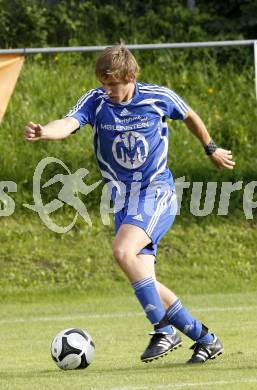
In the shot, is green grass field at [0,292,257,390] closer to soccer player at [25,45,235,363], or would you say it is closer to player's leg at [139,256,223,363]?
player's leg at [139,256,223,363]

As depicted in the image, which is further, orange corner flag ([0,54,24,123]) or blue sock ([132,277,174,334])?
orange corner flag ([0,54,24,123])

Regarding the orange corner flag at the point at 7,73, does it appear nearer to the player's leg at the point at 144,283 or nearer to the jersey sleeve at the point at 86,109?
the jersey sleeve at the point at 86,109

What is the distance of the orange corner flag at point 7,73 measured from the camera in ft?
43.9

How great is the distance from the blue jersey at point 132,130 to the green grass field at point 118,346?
119 centimetres

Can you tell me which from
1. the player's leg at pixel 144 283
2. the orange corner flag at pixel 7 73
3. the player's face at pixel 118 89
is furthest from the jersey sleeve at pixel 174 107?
the orange corner flag at pixel 7 73

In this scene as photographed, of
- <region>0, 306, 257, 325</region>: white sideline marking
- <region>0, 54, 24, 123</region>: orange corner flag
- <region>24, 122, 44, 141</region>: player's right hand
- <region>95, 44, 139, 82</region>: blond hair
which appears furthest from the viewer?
<region>0, 54, 24, 123</region>: orange corner flag

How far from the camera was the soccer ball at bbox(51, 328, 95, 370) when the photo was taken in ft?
22.9

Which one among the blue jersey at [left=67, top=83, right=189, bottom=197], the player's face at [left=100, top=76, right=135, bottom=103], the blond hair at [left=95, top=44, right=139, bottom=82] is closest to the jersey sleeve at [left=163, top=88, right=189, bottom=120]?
the blue jersey at [left=67, top=83, right=189, bottom=197]

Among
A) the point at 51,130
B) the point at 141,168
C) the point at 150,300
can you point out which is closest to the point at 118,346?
the point at 150,300

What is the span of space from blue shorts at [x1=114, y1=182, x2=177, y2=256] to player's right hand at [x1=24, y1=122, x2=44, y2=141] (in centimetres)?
83

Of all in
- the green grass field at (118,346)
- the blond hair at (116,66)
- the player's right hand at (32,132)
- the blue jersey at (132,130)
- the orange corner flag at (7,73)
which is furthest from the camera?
the orange corner flag at (7,73)

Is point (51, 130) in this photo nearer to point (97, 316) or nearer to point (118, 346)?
point (118, 346)

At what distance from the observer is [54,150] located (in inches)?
590

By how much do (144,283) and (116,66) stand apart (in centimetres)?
129
